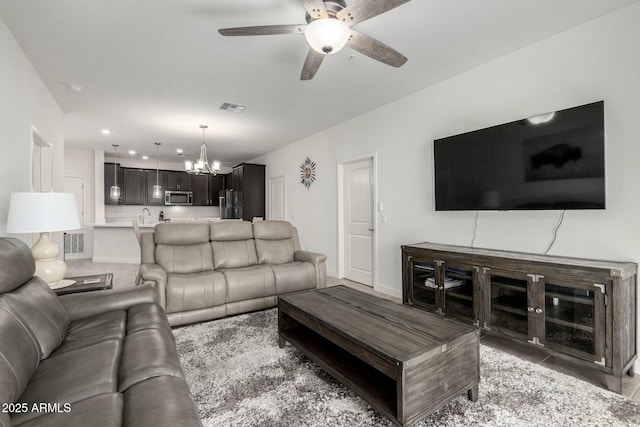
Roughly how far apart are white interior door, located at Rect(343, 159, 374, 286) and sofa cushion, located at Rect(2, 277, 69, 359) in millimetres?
3594

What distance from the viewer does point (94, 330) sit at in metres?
1.71

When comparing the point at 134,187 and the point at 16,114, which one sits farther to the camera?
the point at 134,187

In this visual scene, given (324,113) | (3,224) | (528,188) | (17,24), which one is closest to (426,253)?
(528,188)

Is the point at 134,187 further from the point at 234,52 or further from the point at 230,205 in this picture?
the point at 234,52

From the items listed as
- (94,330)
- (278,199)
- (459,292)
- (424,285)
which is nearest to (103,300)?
(94,330)

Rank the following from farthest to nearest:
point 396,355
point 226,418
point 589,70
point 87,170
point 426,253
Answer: point 87,170 < point 426,253 < point 589,70 < point 226,418 < point 396,355

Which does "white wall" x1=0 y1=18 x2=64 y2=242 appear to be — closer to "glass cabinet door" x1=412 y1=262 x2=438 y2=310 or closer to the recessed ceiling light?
the recessed ceiling light

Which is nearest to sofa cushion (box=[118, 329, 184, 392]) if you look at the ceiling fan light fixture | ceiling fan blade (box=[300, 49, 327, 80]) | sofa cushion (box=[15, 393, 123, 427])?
sofa cushion (box=[15, 393, 123, 427])

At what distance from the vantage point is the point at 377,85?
3453 mm

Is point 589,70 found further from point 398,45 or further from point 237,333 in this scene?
point 237,333

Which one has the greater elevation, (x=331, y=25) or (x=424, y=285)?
(x=331, y=25)

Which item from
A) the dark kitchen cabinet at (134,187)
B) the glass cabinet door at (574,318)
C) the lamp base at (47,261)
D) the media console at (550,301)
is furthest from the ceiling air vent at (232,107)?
the dark kitchen cabinet at (134,187)

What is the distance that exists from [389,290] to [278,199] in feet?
13.0

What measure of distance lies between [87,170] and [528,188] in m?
8.51
